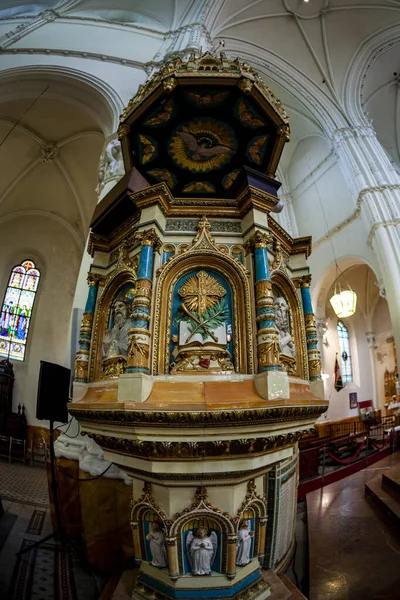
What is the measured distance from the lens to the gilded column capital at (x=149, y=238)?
8.02ft

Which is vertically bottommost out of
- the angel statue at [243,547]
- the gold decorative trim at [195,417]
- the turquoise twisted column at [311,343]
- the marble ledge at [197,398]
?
the angel statue at [243,547]

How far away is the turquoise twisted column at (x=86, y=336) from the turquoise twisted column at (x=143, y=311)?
2.90 feet

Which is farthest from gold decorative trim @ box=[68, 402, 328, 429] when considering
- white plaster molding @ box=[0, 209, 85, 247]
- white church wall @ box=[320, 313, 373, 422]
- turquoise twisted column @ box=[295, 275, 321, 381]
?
white plaster molding @ box=[0, 209, 85, 247]

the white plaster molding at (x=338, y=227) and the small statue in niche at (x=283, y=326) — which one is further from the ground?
the white plaster molding at (x=338, y=227)

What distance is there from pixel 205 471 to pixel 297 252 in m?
2.37

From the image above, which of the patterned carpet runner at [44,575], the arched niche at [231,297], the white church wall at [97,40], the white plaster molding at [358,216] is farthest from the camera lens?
the white plaster molding at [358,216]

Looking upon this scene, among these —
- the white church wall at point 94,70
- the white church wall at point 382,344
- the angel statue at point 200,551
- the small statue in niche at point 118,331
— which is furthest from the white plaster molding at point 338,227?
the angel statue at point 200,551

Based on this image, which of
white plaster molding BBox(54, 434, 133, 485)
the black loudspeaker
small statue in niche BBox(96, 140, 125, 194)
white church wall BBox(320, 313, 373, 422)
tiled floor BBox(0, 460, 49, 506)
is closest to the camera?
Answer: white plaster molding BBox(54, 434, 133, 485)

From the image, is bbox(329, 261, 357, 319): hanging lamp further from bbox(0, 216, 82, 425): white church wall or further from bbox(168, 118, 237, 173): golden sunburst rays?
bbox(0, 216, 82, 425): white church wall

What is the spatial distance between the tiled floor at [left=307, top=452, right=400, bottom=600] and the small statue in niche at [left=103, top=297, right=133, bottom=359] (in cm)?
269

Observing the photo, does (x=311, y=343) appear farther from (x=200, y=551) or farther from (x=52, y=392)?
(x=52, y=392)

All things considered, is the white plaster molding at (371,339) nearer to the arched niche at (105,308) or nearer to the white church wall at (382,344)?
the white church wall at (382,344)

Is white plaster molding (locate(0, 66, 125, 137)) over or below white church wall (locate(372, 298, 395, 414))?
over

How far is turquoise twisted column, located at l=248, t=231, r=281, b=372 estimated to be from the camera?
2156 mm
